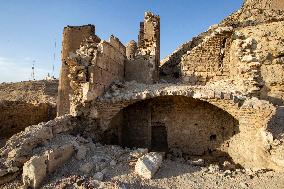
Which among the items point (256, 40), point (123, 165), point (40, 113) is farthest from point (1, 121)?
point (256, 40)

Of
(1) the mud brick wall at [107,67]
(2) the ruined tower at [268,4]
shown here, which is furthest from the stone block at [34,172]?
(2) the ruined tower at [268,4]

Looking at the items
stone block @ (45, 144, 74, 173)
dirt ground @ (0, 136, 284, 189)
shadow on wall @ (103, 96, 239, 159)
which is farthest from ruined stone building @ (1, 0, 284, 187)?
stone block @ (45, 144, 74, 173)

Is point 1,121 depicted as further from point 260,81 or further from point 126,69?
point 260,81

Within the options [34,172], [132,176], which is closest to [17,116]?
[34,172]

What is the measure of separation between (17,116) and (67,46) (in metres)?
4.27

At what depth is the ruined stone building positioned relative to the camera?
841cm

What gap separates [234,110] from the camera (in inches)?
335

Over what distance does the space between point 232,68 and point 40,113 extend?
10023 mm

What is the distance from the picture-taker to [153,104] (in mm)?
10375

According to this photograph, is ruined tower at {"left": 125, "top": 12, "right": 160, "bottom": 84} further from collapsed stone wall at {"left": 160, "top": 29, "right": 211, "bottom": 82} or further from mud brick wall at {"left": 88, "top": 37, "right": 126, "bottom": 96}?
collapsed stone wall at {"left": 160, "top": 29, "right": 211, "bottom": 82}

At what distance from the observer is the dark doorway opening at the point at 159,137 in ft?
34.0

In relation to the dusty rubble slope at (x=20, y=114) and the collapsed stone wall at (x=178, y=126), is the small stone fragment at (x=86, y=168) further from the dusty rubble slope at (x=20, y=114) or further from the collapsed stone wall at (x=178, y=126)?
the dusty rubble slope at (x=20, y=114)

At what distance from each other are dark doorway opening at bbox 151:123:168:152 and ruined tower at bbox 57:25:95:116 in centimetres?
564

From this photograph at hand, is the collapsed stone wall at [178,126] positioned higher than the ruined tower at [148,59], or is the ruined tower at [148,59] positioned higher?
the ruined tower at [148,59]
